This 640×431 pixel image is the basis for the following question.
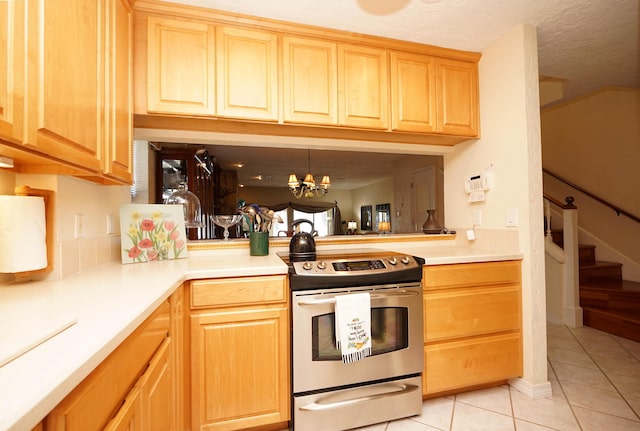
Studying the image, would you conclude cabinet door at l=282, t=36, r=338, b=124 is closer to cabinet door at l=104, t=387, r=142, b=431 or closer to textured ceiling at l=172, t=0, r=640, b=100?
textured ceiling at l=172, t=0, r=640, b=100

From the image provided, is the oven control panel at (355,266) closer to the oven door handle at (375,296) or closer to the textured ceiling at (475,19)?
the oven door handle at (375,296)

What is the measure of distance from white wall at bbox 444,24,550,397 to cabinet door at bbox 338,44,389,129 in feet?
2.56

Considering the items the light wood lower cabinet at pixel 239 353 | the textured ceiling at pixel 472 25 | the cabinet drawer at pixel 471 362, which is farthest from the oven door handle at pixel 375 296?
the textured ceiling at pixel 472 25

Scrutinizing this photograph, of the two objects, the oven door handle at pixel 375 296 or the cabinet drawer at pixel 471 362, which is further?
the cabinet drawer at pixel 471 362

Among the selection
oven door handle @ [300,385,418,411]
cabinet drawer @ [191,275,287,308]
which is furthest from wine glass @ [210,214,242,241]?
oven door handle @ [300,385,418,411]

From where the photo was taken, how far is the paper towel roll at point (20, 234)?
1.04 meters

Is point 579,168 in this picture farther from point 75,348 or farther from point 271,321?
point 75,348

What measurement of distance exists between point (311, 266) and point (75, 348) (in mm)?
1034

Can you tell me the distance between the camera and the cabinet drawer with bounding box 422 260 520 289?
1.71 meters

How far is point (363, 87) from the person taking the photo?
192 centimetres

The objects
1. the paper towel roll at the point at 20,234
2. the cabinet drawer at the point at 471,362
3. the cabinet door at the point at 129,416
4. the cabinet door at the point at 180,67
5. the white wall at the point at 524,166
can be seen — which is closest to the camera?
the cabinet door at the point at 129,416

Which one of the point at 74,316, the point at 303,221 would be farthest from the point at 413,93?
the point at 74,316

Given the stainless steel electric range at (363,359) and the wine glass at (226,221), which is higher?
the wine glass at (226,221)

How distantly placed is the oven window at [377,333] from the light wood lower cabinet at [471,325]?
0.17 m
